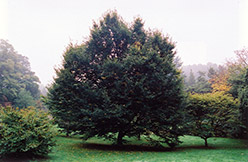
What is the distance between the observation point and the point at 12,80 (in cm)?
3206

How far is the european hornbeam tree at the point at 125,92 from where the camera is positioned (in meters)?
10.7

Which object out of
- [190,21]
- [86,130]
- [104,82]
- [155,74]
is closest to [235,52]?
[190,21]

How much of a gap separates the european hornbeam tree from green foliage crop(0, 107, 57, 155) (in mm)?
2684

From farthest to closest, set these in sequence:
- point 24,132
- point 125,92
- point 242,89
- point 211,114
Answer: point 242,89 → point 211,114 → point 125,92 → point 24,132

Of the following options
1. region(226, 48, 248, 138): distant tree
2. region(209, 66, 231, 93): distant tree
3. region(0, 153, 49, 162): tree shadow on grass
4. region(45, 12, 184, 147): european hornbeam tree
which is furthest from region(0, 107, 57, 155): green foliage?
region(209, 66, 231, 93): distant tree

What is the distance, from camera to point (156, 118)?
11148 mm

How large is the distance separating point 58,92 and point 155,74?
6.89 metres

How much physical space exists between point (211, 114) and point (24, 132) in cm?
1068

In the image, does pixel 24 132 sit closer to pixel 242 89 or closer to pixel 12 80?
pixel 242 89

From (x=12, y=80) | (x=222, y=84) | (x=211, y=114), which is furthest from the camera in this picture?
(x=12, y=80)

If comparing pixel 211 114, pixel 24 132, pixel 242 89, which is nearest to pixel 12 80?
pixel 24 132

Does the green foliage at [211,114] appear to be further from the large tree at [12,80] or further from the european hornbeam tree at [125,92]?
the large tree at [12,80]

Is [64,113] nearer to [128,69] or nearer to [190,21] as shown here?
[128,69]

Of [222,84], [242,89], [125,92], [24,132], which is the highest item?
[222,84]
